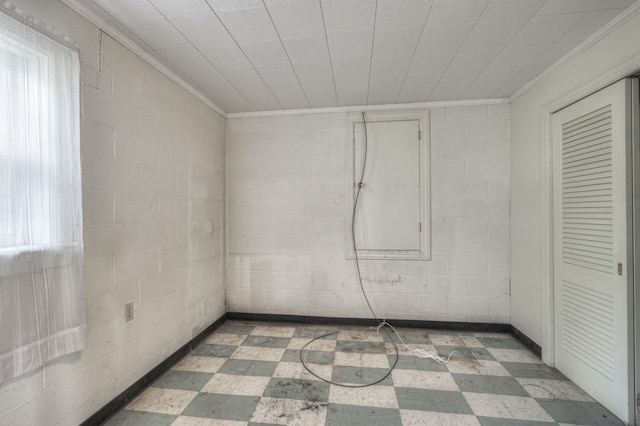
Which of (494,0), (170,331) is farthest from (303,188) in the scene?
(494,0)

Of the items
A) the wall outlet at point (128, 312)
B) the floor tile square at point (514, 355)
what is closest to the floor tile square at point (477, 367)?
the floor tile square at point (514, 355)

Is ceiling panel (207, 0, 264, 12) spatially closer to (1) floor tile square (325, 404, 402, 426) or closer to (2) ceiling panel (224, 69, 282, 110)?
(2) ceiling panel (224, 69, 282, 110)

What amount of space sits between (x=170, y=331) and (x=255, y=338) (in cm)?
84

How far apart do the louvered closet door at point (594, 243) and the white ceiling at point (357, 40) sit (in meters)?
0.58

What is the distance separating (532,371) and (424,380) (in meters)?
0.95

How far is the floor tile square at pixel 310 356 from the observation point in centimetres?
232

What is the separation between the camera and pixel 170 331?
7.45ft

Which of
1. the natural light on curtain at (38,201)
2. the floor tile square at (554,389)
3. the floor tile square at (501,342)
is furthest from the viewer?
the floor tile square at (501,342)

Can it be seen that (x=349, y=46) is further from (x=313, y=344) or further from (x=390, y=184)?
(x=313, y=344)

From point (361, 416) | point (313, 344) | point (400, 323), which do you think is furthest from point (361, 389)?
point (400, 323)

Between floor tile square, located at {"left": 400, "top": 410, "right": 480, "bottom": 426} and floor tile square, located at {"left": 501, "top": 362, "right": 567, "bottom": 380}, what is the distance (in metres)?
0.78

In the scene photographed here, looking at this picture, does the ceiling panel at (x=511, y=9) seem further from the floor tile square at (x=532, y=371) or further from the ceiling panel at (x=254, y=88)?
the floor tile square at (x=532, y=371)

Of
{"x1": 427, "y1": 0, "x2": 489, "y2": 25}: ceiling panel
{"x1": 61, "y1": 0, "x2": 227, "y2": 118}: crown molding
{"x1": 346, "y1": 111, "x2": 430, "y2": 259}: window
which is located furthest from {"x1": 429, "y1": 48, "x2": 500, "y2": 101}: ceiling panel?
{"x1": 61, "y1": 0, "x2": 227, "y2": 118}: crown molding

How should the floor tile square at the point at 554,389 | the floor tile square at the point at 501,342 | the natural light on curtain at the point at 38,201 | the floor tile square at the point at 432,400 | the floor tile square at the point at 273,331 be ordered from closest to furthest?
the natural light on curtain at the point at 38,201
the floor tile square at the point at 432,400
the floor tile square at the point at 554,389
the floor tile square at the point at 501,342
the floor tile square at the point at 273,331
